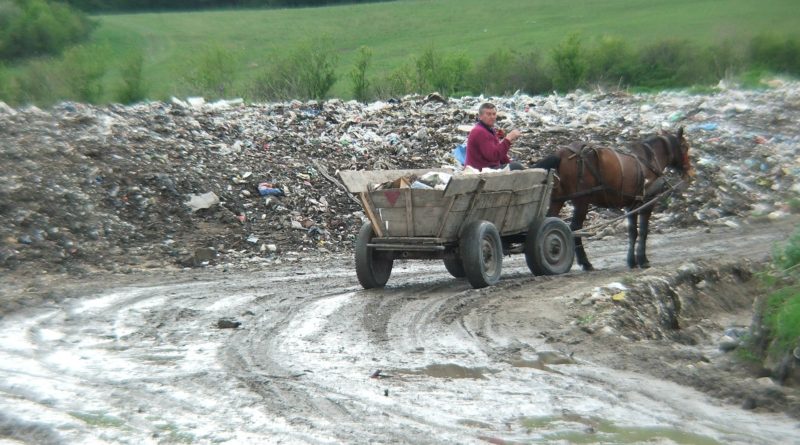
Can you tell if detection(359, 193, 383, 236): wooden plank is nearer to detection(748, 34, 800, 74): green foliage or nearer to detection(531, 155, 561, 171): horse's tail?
detection(531, 155, 561, 171): horse's tail

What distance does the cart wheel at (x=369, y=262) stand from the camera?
10891 millimetres

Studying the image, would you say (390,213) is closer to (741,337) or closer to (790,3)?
(741,337)

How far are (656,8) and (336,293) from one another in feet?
172

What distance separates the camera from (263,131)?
2025 cm

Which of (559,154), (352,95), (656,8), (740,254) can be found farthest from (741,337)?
(656,8)

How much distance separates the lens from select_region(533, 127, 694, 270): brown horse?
12.5 m

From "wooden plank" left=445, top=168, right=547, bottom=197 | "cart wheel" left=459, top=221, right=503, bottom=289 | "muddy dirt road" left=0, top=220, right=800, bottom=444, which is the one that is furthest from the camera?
"cart wheel" left=459, top=221, right=503, bottom=289

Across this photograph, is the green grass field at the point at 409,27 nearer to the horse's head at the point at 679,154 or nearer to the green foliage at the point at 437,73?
the green foliage at the point at 437,73

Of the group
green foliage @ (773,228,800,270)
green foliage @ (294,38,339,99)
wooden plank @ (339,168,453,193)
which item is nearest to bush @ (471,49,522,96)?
green foliage @ (294,38,339,99)

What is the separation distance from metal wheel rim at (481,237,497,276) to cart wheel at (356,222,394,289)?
105cm

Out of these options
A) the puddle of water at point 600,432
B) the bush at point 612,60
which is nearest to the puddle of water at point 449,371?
the puddle of water at point 600,432

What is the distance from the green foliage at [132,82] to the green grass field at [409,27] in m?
12.0

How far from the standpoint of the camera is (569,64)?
4419 cm

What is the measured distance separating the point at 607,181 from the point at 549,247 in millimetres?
1401
